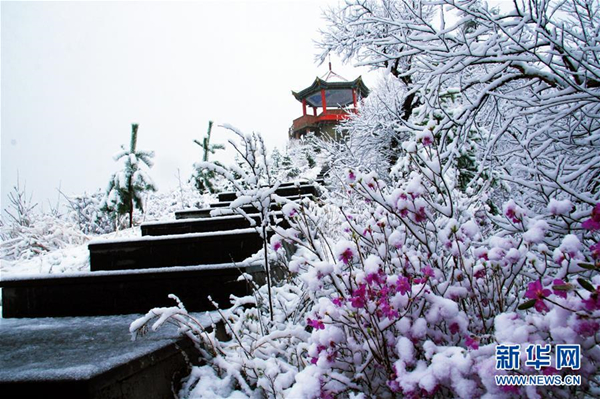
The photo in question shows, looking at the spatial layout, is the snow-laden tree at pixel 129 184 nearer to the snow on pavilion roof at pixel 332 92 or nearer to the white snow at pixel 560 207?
the white snow at pixel 560 207

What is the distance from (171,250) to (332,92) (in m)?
26.1

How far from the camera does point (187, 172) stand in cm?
1220

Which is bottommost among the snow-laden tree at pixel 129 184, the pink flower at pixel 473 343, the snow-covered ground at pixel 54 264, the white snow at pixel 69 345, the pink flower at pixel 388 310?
the white snow at pixel 69 345

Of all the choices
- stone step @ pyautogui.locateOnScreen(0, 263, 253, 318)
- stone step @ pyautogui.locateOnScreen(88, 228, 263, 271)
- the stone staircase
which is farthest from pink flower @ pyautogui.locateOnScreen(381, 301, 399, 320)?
stone step @ pyautogui.locateOnScreen(88, 228, 263, 271)

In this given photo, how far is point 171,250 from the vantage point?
3.02 m

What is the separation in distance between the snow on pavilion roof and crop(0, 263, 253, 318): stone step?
71.2 feet

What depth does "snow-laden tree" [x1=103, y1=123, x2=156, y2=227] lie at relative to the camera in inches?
301

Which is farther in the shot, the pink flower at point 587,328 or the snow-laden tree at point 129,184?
the snow-laden tree at point 129,184

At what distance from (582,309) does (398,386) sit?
1.98 ft

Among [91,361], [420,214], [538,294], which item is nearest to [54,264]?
[91,361]

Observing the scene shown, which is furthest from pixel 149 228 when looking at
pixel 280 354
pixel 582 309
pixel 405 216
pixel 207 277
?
pixel 582 309

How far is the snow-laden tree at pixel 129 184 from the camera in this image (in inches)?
301

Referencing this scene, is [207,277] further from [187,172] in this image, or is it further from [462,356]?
[187,172]

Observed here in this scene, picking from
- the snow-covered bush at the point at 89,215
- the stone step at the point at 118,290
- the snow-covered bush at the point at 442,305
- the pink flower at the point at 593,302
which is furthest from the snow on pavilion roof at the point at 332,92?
the pink flower at the point at 593,302
